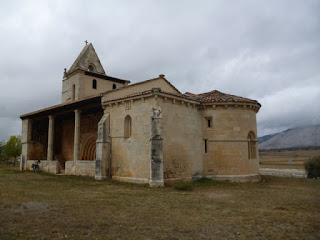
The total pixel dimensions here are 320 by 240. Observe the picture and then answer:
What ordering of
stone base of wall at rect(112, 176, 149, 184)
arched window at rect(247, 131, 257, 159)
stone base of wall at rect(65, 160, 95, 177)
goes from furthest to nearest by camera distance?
Result: stone base of wall at rect(65, 160, 95, 177) < arched window at rect(247, 131, 257, 159) < stone base of wall at rect(112, 176, 149, 184)

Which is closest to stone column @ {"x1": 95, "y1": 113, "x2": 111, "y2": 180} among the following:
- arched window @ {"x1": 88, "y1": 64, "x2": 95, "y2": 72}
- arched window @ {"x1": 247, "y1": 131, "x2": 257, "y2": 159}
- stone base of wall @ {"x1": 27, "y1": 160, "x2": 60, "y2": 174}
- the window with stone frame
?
stone base of wall @ {"x1": 27, "y1": 160, "x2": 60, "y2": 174}

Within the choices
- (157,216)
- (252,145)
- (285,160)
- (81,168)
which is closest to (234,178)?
(252,145)

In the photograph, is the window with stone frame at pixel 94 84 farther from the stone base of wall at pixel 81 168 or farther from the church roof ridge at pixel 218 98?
the church roof ridge at pixel 218 98

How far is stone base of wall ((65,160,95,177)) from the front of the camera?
1727cm

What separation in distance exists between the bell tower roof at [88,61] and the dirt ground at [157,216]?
1724cm

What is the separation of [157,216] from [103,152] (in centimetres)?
931

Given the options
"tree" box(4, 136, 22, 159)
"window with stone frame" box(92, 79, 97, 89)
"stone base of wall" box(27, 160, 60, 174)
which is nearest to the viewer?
"stone base of wall" box(27, 160, 60, 174)

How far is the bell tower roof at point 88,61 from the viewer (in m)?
25.3

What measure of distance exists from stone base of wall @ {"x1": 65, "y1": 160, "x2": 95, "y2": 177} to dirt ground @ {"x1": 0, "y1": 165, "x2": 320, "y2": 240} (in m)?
6.37

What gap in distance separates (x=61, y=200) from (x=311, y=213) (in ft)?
27.5

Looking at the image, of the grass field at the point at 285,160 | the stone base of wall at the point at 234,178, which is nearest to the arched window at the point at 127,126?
the stone base of wall at the point at 234,178

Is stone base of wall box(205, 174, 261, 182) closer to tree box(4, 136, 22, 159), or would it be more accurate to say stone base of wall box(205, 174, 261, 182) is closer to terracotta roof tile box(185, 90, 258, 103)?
terracotta roof tile box(185, 90, 258, 103)

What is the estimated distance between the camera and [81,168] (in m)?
18.1

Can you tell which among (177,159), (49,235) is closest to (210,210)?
(49,235)
